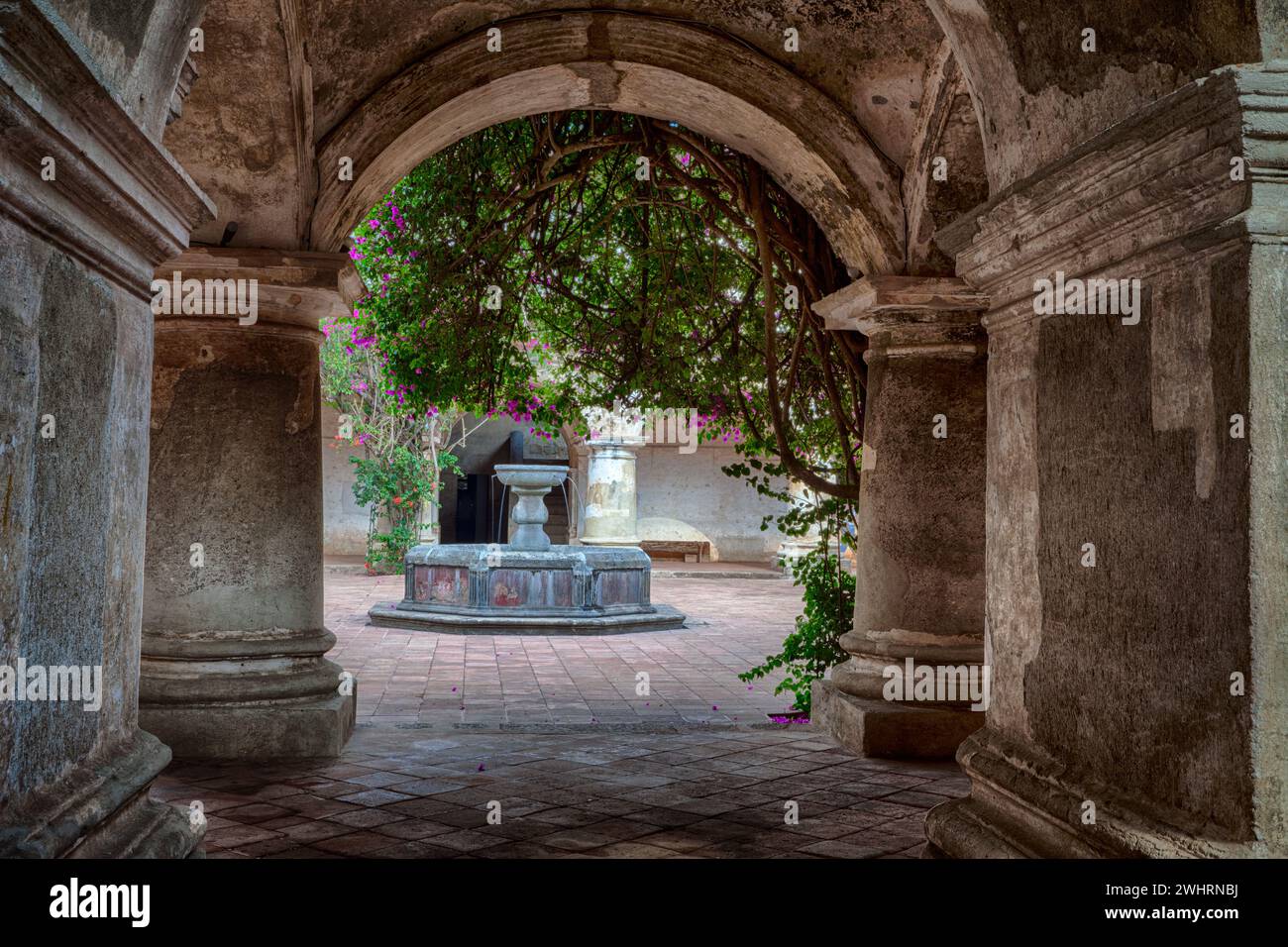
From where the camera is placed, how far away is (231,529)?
4.45 m

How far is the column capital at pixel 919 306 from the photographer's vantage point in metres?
4.84

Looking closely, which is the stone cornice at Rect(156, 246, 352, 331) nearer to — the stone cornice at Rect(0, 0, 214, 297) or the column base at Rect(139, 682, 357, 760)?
the column base at Rect(139, 682, 357, 760)

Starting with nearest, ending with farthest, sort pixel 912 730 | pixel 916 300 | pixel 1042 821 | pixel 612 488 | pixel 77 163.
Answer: pixel 77 163, pixel 1042 821, pixel 912 730, pixel 916 300, pixel 612 488

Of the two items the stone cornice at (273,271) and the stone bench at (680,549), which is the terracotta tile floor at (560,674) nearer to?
the stone cornice at (273,271)

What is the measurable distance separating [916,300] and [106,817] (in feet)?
12.6

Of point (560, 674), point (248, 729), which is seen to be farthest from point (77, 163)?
point (560, 674)

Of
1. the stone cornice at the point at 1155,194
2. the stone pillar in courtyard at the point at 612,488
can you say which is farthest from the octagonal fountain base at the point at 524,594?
the stone cornice at the point at 1155,194

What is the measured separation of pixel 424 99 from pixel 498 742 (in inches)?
112

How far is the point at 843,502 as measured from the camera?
20.0 ft

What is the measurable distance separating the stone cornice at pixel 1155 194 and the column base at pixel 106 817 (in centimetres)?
238

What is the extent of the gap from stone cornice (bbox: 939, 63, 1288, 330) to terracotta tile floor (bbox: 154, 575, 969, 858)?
5.94ft

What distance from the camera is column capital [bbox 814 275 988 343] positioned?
4.84 meters

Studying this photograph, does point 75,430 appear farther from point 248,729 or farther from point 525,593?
point 525,593

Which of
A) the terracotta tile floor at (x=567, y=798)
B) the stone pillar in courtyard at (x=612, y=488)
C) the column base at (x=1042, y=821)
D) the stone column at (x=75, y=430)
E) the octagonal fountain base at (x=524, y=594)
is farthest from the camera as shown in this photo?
the stone pillar in courtyard at (x=612, y=488)
